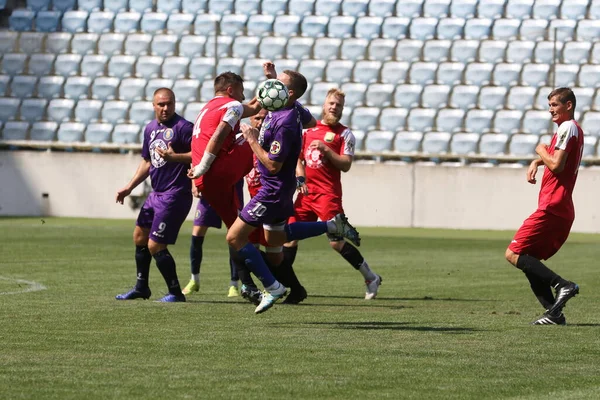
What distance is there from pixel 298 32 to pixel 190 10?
2835 mm

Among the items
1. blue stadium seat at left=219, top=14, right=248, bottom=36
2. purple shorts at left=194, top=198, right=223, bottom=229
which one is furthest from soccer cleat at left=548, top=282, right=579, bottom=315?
blue stadium seat at left=219, top=14, right=248, bottom=36

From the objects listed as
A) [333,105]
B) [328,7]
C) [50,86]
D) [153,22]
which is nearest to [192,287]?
[333,105]

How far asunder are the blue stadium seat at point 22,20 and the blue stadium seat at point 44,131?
9.45 ft

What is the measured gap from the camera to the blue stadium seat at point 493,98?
2578 centimetres

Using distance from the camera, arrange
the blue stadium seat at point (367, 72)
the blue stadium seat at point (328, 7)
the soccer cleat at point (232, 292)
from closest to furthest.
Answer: the soccer cleat at point (232, 292) → the blue stadium seat at point (367, 72) → the blue stadium seat at point (328, 7)

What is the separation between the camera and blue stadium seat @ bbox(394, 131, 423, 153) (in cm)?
2575

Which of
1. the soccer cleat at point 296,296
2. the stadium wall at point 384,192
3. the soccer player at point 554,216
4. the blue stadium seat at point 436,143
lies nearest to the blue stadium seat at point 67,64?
the stadium wall at point 384,192

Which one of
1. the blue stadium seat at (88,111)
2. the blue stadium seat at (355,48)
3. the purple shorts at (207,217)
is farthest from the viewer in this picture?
the blue stadium seat at (88,111)

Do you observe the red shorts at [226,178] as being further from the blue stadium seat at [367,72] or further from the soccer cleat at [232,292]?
the blue stadium seat at [367,72]

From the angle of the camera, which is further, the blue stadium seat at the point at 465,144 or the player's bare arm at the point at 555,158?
the blue stadium seat at the point at 465,144

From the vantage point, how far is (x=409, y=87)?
2648 cm

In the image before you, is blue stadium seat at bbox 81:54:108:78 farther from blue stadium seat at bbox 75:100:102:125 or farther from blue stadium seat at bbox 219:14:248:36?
blue stadium seat at bbox 219:14:248:36

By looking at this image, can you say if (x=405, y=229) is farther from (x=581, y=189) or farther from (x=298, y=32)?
(x=298, y=32)

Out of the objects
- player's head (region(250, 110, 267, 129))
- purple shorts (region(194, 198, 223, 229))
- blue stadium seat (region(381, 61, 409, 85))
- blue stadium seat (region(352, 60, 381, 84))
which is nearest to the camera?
player's head (region(250, 110, 267, 129))
